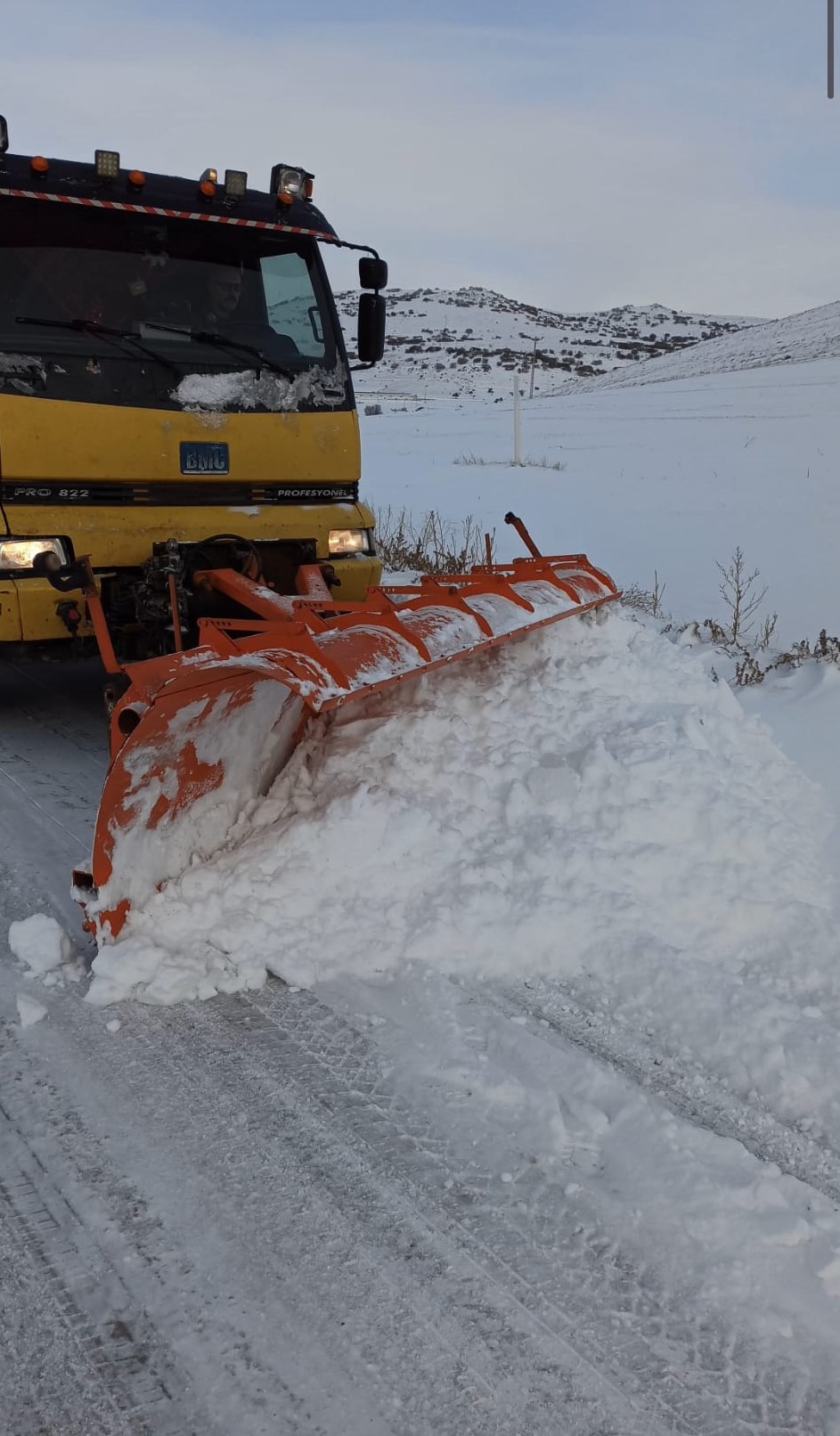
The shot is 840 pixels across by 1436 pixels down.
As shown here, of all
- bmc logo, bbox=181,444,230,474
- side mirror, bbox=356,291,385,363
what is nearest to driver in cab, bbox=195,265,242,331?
bmc logo, bbox=181,444,230,474

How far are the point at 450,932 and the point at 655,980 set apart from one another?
58 cm

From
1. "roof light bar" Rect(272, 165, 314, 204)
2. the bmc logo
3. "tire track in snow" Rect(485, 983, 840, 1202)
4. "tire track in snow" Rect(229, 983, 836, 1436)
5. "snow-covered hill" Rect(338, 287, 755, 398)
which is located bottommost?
"tire track in snow" Rect(229, 983, 836, 1436)

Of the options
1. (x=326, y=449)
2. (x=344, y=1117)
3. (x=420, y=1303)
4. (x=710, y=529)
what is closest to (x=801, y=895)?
(x=344, y=1117)

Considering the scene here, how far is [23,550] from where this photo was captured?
4.54 metres

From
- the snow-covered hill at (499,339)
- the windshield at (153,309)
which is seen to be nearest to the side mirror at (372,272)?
the windshield at (153,309)

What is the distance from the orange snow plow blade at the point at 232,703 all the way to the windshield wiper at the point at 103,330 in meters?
1.58

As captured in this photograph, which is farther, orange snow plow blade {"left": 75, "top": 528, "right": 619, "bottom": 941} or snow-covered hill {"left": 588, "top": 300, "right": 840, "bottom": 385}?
snow-covered hill {"left": 588, "top": 300, "right": 840, "bottom": 385}

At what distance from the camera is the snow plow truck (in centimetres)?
360

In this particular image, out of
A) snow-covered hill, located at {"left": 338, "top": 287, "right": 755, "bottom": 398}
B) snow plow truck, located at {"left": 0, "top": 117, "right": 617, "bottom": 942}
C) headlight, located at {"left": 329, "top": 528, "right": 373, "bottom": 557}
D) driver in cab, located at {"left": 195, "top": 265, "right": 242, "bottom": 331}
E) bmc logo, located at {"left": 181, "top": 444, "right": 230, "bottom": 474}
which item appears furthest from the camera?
snow-covered hill, located at {"left": 338, "top": 287, "right": 755, "bottom": 398}

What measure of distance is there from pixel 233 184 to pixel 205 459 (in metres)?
1.34

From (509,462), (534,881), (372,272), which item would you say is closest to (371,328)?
(372,272)

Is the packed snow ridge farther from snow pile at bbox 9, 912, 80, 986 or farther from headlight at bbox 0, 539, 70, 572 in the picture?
headlight at bbox 0, 539, 70, 572

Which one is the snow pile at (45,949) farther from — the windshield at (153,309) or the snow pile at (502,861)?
the windshield at (153,309)

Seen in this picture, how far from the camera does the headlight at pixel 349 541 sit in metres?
5.41
